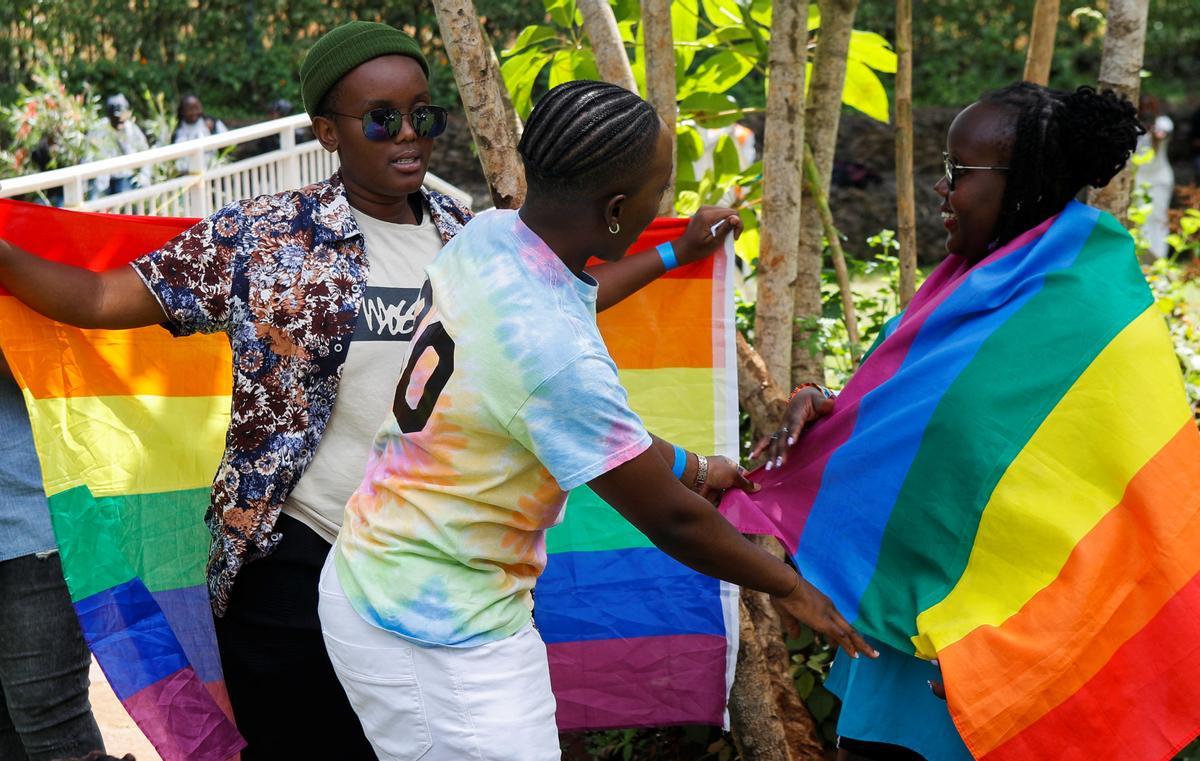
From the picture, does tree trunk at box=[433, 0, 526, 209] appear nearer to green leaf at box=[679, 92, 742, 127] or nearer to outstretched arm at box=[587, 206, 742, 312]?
outstretched arm at box=[587, 206, 742, 312]

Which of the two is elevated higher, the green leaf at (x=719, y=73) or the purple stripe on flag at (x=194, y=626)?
the green leaf at (x=719, y=73)

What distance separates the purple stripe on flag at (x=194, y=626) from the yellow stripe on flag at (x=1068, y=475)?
5.53ft

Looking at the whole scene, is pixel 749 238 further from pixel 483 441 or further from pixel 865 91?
pixel 483 441

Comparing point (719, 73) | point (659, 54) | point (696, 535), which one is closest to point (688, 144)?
point (719, 73)

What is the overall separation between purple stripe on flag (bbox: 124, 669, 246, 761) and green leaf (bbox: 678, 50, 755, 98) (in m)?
2.51

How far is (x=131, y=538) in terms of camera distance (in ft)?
10.5

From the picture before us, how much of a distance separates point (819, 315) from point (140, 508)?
7.66 ft

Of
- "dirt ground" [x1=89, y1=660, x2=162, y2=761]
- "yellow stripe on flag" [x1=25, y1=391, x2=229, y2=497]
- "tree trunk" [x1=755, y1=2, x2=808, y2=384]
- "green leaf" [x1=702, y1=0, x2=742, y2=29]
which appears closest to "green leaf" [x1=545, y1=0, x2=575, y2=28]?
"green leaf" [x1=702, y1=0, x2=742, y2=29]

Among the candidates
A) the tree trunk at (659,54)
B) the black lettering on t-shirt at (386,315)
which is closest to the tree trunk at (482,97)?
the tree trunk at (659,54)

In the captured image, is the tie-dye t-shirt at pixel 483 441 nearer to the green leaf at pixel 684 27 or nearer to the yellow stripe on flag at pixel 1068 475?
the yellow stripe on flag at pixel 1068 475

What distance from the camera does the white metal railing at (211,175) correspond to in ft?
19.7

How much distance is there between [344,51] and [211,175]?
4.39 metres

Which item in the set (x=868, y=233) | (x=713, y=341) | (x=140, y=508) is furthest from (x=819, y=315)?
(x=868, y=233)

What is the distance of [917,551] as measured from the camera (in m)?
2.79
